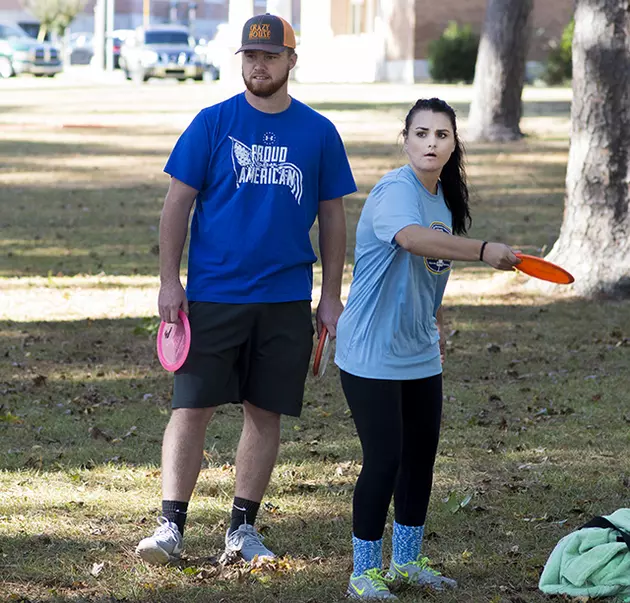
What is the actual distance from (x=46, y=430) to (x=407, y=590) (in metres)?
3.00

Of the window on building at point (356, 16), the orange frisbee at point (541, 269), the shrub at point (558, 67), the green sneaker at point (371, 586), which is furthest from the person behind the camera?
the window on building at point (356, 16)

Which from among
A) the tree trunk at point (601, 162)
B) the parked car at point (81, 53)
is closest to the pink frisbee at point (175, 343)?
the tree trunk at point (601, 162)

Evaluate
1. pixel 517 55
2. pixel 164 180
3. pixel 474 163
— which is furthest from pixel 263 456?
pixel 517 55

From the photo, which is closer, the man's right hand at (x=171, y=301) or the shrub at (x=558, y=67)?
the man's right hand at (x=171, y=301)

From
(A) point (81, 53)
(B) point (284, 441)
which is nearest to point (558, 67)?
(B) point (284, 441)

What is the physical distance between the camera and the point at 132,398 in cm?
768

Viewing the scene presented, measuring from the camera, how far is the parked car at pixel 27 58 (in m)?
44.7

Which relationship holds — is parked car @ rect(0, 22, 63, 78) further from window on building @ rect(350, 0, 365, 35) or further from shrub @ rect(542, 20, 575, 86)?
shrub @ rect(542, 20, 575, 86)

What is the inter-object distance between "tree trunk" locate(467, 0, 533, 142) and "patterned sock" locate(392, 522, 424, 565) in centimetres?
1744

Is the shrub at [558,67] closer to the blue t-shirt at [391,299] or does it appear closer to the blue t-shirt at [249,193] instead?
the blue t-shirt at [249,193]

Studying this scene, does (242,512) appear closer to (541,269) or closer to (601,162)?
(541,269)

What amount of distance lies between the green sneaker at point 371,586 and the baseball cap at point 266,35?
1959 mm

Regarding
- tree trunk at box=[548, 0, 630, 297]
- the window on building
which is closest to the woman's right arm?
tree trunk at box=[548, 0, 630, 297]

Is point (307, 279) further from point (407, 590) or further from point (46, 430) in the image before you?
point (46, 430)
